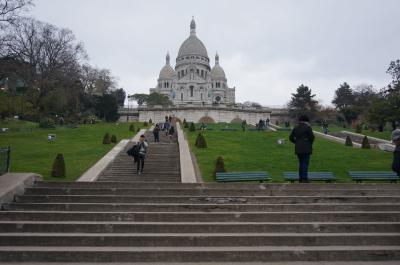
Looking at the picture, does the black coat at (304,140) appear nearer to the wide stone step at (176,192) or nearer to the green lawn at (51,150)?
the wide stone step at (176,192)

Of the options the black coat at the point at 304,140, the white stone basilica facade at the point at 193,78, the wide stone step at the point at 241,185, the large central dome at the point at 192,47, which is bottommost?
the wide stone step at the point at 241,185

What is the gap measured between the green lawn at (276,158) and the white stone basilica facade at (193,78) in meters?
73.0

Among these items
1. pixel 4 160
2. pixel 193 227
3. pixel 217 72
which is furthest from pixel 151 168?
pixel 217 72

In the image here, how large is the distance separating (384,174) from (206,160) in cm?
855

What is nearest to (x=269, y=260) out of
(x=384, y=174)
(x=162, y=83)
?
(x=384, y=174)

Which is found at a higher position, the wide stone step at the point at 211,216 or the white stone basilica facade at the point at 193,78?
the white stone basilica facade at the point at 193,78

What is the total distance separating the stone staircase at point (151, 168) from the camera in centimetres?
1570

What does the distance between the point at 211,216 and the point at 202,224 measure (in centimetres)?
63

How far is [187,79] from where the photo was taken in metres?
103

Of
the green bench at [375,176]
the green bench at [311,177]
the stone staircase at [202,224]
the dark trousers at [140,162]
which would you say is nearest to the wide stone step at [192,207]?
the stone staircase at [202,224]

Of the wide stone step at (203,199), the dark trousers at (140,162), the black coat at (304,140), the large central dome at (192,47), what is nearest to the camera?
the wide stone step at (203,199)

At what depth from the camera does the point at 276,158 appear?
2098cm

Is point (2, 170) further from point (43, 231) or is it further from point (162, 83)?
point (162, 83)

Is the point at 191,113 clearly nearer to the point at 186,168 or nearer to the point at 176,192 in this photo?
the point at 186,168
